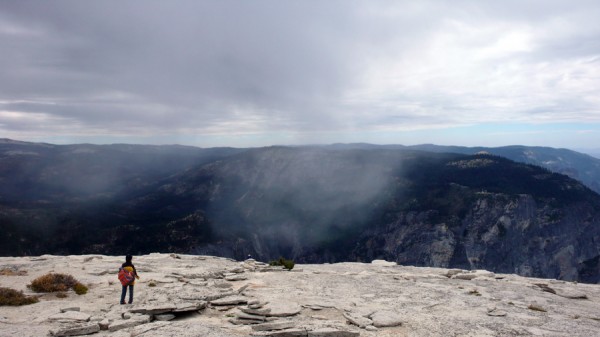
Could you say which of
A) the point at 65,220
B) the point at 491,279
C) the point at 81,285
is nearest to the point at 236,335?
the point at 81,285

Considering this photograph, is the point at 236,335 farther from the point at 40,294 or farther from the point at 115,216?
the point at 115,216

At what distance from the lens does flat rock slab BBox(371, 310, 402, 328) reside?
57.3ft

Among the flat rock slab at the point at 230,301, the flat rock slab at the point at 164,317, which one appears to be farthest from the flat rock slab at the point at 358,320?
the flat rock slab at the point at 164,317

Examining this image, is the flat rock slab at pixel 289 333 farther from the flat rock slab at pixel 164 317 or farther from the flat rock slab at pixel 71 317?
the flat rock slab at pixel 71 317

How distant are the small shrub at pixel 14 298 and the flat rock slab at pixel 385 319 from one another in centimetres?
1877

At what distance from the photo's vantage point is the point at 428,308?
69.4 ft

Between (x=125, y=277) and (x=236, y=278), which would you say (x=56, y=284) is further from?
(x=236, y=278)

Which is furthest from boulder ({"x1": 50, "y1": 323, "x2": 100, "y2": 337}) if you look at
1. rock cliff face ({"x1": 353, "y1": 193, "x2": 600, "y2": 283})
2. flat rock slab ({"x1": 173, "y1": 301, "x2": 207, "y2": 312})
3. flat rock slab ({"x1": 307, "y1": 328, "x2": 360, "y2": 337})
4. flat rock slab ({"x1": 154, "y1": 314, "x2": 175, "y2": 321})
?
rock cliff face ({"x1": 353, "y1": 193, "x2": 600, "y2": 283})

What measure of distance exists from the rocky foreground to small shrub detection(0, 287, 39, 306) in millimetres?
831

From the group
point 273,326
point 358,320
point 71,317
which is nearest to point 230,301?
point 273,326

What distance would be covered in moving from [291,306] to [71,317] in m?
10.7

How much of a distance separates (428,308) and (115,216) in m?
204

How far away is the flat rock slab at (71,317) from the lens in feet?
57.1

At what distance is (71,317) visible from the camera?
697 inches
